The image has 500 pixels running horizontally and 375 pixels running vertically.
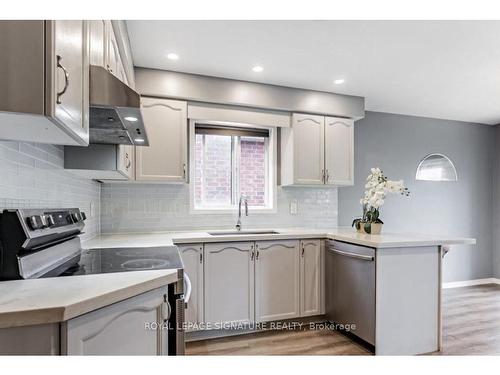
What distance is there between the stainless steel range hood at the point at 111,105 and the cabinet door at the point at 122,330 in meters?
0.77

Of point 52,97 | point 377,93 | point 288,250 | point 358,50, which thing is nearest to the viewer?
point 52,97

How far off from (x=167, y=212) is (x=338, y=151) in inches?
79.0

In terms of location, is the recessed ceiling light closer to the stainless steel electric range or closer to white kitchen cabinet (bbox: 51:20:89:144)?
white kitchen cabinet (bbox: 51:20:89:144)

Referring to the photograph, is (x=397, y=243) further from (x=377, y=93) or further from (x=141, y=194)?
(x=141, y=194)

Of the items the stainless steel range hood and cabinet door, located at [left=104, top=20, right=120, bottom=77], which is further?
cabinet door, located at [left=104, top=20, right=120, bottom=77]

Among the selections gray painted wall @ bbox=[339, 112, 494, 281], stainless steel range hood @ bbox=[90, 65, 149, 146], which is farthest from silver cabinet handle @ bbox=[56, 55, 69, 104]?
gray painted wall @ bbox=[339, 112, 494, 281]

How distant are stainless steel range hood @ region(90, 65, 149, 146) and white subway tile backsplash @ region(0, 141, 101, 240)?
0.28 meters

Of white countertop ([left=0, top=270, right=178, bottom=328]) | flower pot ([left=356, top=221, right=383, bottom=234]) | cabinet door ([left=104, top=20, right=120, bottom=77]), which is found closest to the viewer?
white countertop ([left=0, top=270, right=178, bottom=328])

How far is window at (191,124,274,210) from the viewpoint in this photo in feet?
10.3

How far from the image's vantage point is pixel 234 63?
252cm

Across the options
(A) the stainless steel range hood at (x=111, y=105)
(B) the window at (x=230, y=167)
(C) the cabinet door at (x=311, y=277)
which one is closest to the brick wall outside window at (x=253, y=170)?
(B) the window at (x=230, y=167)
